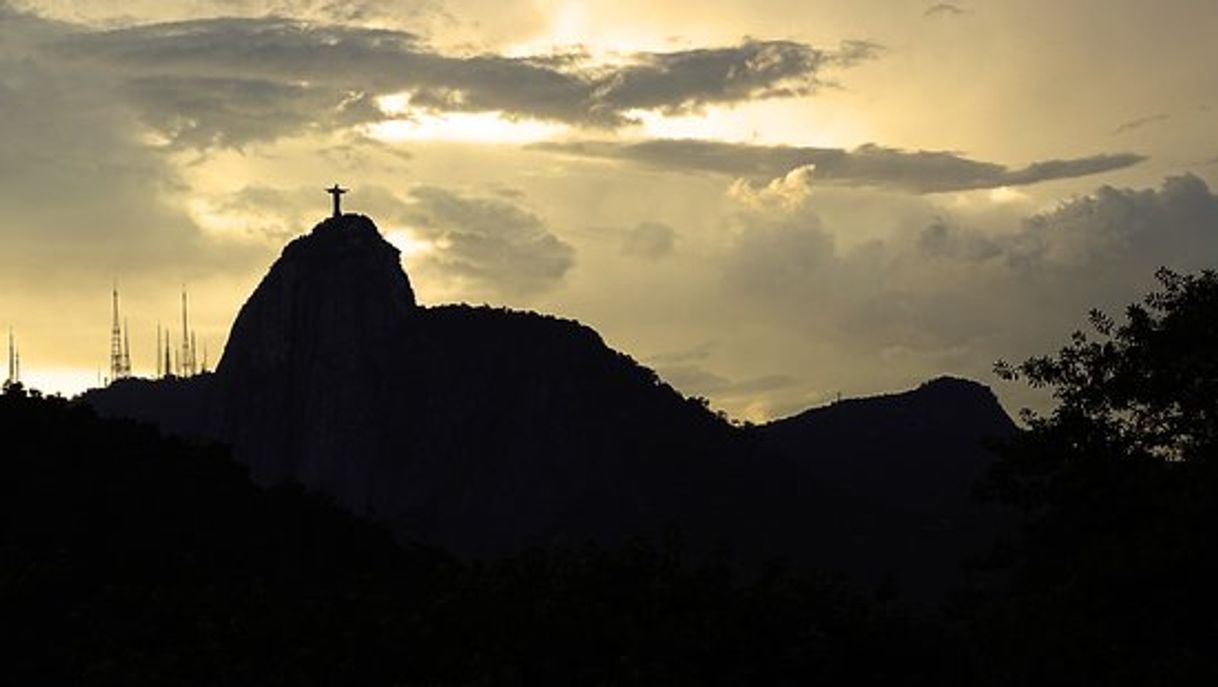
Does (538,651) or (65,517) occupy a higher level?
(65,517)

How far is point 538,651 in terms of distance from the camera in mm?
37875

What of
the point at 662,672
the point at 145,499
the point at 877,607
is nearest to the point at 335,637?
the point at 662,672

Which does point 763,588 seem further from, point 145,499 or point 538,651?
point 145,499

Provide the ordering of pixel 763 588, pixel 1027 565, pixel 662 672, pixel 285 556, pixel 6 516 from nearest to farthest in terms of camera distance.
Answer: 1. pixel 662 672
2. pixel 763 588
3. pixel 1027 565
4. pixel 6 516
5. pixel 285 556

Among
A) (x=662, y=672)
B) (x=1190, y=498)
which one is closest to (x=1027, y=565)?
(x=1190, y=498)

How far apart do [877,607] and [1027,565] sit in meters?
14.2

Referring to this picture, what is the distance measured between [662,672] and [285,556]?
36.2 metres

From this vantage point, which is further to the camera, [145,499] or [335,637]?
[145,499]

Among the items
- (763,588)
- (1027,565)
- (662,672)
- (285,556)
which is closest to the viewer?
(662,672)

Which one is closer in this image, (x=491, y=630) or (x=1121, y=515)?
(x=491, y=630)

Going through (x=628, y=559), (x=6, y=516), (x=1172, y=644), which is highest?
(x=6, y=516)

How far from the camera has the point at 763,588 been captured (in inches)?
1559

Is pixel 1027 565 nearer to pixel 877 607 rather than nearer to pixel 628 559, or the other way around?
pixel 877 607

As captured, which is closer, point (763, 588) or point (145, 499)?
point (763, 588)
